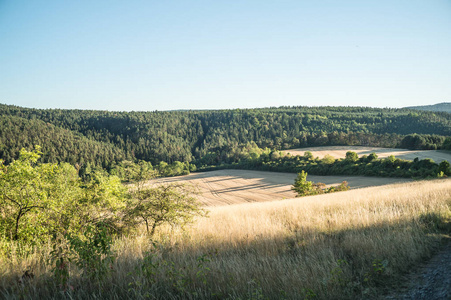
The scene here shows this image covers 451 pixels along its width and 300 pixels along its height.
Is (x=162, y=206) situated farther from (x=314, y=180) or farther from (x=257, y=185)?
(x=314, y=180)

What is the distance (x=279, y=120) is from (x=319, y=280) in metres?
166

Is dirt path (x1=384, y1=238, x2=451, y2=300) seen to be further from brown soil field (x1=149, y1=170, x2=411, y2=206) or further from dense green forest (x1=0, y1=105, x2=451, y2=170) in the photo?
dense green forest (x1=0, y1=105, x2=451, y2=170)

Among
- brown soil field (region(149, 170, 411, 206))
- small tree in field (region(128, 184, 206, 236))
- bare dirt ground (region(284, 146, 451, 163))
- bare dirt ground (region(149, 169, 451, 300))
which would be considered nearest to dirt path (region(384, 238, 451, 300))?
bare dirt ground (region(149, 169, 451, 300))

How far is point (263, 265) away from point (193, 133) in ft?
583

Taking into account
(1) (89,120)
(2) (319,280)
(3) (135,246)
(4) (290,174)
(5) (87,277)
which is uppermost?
(1) (89,120)

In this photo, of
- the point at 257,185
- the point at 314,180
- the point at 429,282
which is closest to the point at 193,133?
the point at 257,185

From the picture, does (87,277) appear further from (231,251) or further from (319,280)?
(319,280)

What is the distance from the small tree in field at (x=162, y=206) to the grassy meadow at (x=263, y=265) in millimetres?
875

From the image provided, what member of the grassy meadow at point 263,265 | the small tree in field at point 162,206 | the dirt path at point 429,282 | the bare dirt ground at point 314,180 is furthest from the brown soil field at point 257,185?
the dirt path at point 429,282

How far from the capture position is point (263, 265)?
4273 mm

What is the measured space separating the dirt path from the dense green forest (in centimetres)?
7299

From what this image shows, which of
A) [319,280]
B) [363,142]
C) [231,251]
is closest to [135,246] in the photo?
[231,251]

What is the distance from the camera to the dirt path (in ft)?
9.96

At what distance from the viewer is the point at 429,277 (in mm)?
3479
